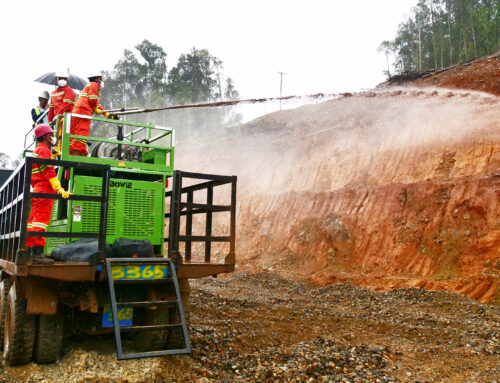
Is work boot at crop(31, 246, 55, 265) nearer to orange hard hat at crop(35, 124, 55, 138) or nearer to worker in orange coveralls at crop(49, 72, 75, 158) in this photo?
orange hard hat at crop(35, 124, 55, 138)

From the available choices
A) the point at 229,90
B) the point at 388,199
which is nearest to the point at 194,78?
the point at 229,90

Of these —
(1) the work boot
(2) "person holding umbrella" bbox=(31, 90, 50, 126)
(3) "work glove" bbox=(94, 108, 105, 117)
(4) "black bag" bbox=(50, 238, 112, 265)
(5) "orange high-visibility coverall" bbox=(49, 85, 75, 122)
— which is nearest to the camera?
(1) the work boot

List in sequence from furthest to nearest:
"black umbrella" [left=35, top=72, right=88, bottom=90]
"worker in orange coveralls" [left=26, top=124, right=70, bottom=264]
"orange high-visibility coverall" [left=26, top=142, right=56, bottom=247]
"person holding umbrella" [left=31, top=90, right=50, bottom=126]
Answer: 1. "black umbrella" [left=35, top=72, right=88, bottom=90]
2. "person holding umbrella" [left=31, top=90, right=50, bottom=126]
3. "orange high-visibility coverall" [left=26, top=142, right=56, bottom=247]
4. "worker in orange coveralls" [left=26, top=124, right=70, bottom=264]

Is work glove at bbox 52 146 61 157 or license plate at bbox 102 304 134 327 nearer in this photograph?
license plate at bbox 102 304 134 327

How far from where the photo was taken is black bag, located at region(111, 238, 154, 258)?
5.61 m

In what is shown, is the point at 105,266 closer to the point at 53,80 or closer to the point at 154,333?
the point at 154,333

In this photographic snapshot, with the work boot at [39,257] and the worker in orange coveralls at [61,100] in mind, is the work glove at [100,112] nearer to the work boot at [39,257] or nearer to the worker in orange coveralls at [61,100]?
the worker in orange coveralls at [61,100]

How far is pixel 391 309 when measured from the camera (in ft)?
33.6

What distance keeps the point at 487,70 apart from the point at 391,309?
1803 cm

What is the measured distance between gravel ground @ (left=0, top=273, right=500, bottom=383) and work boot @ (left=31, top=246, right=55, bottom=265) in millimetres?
1278

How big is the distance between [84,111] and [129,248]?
10.2ft

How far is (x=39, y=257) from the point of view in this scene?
529 centimetres

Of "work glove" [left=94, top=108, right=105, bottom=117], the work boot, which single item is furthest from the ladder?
"work glove" [left=94, top=108, right=105, bottom=117]

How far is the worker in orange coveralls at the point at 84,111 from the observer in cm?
654
